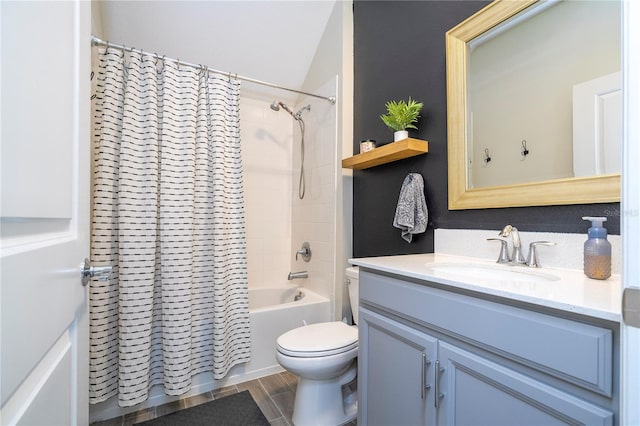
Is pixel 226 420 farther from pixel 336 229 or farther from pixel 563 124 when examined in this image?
pixel 563 124

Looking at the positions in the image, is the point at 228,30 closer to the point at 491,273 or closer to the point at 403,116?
the point at 403,116

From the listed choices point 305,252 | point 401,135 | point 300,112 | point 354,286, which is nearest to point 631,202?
point 401,135

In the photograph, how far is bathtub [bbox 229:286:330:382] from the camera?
77.4 inches

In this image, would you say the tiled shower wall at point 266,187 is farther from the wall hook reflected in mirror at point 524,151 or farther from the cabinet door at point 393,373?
the wall hook reflected in mirror at point 524,151

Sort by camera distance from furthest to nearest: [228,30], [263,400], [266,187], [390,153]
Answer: [266,187], [228,30], [263,400], [390,153]

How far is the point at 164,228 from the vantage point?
162cm

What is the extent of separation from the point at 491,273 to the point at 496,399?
0.50 m

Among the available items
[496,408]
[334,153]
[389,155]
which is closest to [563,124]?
[389,155]

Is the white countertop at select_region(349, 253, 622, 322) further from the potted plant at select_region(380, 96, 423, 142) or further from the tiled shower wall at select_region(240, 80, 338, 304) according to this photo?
the tiled shower wall at select_region(240, 80, 338, 304)

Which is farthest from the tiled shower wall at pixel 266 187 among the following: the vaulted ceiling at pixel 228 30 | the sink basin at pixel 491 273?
the sink basin at pixel 491 273

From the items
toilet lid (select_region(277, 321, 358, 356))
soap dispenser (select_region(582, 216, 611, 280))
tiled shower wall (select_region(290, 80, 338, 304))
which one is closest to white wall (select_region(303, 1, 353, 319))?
tiled shower wall (select_region(290, 80, 338, 304))

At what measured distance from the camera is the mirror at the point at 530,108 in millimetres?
970

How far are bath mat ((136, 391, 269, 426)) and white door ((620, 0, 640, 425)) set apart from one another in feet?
5.17

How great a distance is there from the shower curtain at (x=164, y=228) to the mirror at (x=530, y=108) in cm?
135
